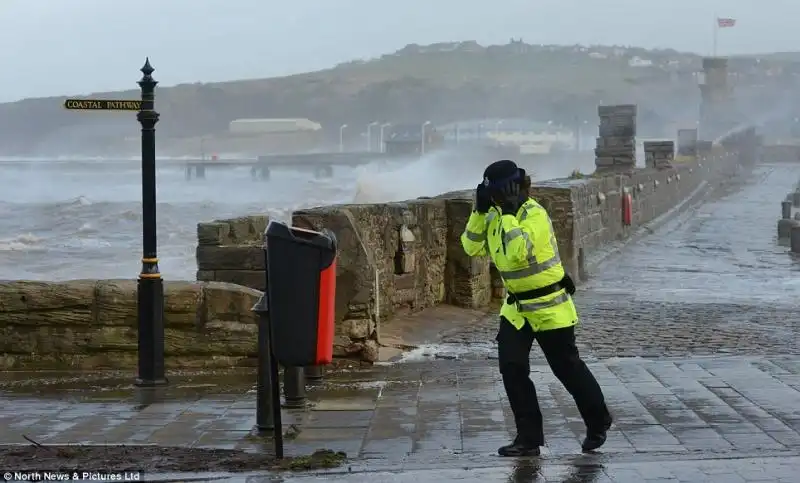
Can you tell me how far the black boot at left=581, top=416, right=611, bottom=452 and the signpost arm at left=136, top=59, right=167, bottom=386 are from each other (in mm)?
3434

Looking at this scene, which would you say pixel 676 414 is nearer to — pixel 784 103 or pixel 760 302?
pixel 760 302

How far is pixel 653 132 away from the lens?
138750 mm

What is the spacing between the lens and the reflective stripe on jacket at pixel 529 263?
23.5 ft

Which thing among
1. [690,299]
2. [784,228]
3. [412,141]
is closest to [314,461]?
[690,299]

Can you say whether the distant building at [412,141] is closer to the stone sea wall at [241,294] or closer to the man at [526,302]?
the stone sea wall at [241,294]

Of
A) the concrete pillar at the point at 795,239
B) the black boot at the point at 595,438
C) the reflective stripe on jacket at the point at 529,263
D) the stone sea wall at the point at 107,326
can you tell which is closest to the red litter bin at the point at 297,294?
the reflective stripe on jacket at the point at 529,263

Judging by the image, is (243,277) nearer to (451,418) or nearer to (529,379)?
(451,418)

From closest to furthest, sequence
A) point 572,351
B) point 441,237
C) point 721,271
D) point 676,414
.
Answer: point 572,351 < point 676,414 < point 441,237 < point 721,271

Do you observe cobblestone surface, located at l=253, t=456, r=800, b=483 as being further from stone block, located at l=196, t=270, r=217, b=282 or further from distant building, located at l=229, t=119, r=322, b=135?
distant building, located at l=229, t=119, r=322, b=135

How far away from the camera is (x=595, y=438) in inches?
286

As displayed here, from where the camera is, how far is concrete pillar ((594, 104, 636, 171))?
31.4 m

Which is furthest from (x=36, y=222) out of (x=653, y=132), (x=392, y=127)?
(x=392, y=127)

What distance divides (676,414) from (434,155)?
116 m

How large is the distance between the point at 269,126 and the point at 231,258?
6237 inches
